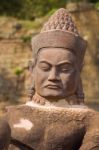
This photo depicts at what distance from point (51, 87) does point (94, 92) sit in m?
8.81

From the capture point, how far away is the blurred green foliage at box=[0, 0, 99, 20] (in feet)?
54.4

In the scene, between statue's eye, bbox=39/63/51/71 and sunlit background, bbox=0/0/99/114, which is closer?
statue's eye, bbox=39/63/51/71

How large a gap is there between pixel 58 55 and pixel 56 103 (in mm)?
329

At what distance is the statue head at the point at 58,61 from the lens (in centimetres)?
510

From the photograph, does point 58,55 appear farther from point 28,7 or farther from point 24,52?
point 28,7

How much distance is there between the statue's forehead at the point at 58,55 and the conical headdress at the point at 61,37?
0.03 metres

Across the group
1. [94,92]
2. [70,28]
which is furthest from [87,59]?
[70,28]

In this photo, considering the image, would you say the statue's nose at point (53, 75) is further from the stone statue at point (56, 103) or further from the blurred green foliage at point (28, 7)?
the blurred green foliage at point (28, 7)

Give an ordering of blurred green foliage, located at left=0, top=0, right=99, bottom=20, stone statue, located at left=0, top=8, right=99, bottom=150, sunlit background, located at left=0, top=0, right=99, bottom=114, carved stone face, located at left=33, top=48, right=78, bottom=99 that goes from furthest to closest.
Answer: blurred green foliage, located at left=0, top=0, right=99, bottom=20 → sunlit background, located at left=0, top=0, right=99, bottom=114 → carved stone face, located at left=33, top=48, right=78, bottom=99 → stone statue, located at left=0, top=8, right=99, bottom=150

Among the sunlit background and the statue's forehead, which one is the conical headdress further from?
the sunlit background

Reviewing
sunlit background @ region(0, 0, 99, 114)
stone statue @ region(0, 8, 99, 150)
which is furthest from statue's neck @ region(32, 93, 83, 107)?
sunlit background @ region(0, 0, 99, 114)

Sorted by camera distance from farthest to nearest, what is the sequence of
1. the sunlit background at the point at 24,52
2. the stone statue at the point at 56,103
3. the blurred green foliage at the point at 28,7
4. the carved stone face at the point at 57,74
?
1. the blurred green foliage at the point at 28,7
2. the sunlit background at the point at 24,52
3. the carved stone face at the point at 57,74
4. the stone statue at the point at 56,103

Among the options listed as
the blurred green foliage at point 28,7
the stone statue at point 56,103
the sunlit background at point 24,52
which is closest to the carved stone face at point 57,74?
the stone statue at point 56,103

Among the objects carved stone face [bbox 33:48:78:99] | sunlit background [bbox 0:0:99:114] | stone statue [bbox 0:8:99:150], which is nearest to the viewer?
stone statue [bbox 0:8:99:150]
